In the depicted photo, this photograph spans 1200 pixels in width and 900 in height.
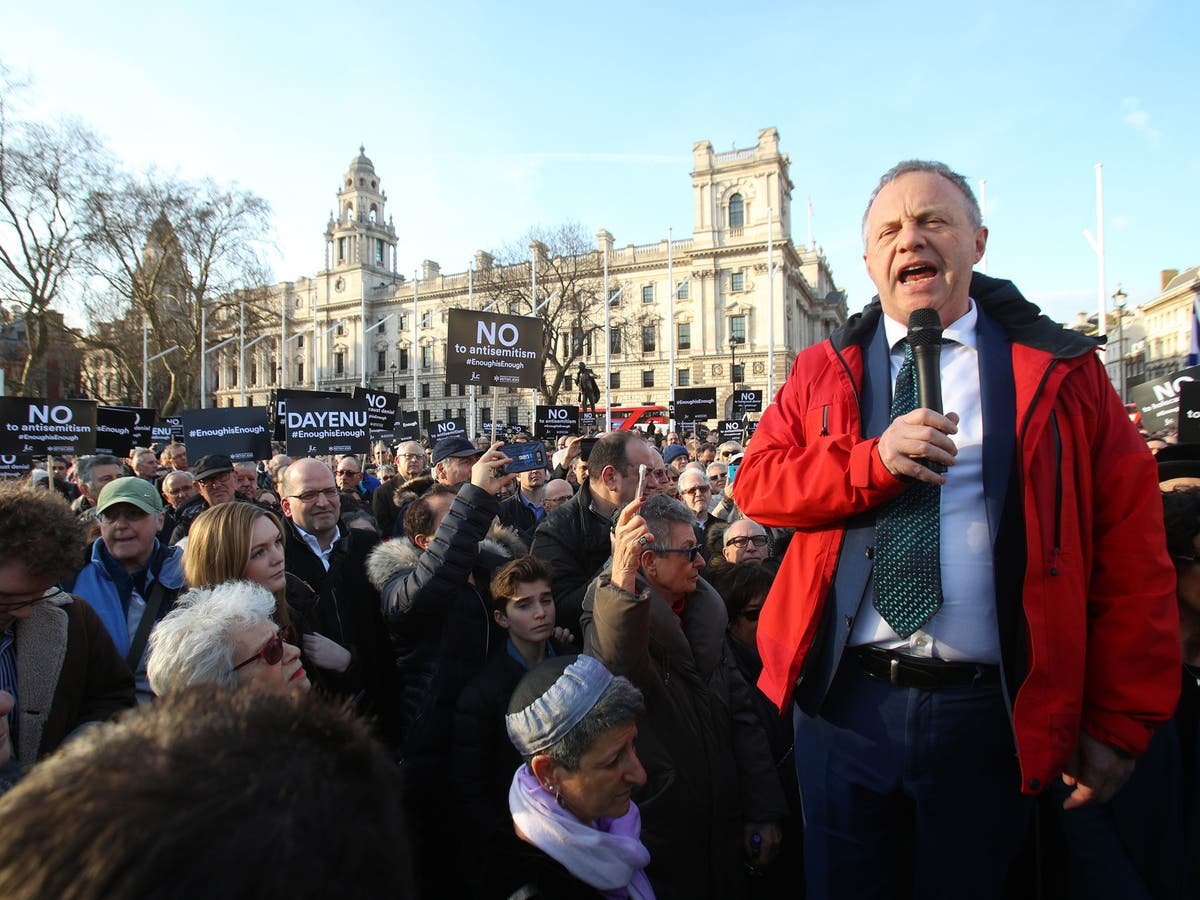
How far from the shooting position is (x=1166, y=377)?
5273 millimetres

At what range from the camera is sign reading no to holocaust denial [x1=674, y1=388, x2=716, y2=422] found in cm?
1900

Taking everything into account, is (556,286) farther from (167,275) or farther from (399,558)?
(399,558)

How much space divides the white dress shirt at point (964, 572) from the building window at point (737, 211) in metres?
62.2

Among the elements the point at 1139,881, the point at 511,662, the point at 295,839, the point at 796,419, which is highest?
the point at 796,419

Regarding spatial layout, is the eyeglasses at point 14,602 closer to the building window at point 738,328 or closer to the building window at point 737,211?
the building window at point 738,328

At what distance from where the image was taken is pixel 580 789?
2.11 metres

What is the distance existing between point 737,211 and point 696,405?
153 ft

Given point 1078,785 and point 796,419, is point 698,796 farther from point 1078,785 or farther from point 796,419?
point 796,419

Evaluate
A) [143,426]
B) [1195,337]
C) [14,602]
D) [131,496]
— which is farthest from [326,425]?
[1195,337]

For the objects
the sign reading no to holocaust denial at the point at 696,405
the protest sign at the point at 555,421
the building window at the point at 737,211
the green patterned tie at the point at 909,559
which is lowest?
the green patterned tie at the point at 909,559

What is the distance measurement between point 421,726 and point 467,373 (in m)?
5.98

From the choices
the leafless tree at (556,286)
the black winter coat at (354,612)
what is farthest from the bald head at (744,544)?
the leafless tree at (556,286)

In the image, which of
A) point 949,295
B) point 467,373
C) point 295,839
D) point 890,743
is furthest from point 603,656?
point 467,373

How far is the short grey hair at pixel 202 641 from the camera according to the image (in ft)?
6.75
